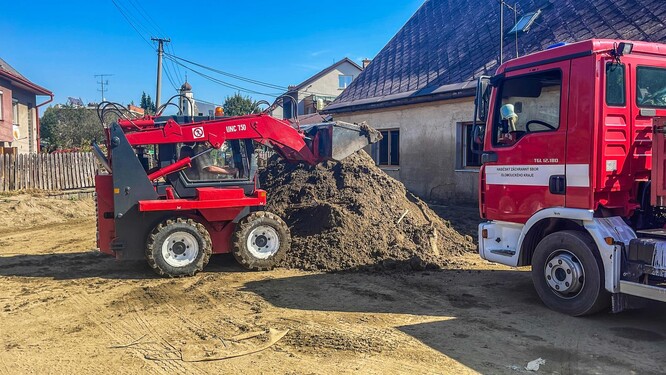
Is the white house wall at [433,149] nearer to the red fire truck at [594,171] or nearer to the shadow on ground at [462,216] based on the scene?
the shadow on ground at [462,216]

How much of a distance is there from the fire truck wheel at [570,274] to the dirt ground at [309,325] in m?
0.20

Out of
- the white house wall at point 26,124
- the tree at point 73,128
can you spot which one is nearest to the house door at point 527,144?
the white house wall at point 26,124

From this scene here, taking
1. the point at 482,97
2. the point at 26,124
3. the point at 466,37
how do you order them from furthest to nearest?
the point at 26,124 → the point at 466,37 → the point at 482,97

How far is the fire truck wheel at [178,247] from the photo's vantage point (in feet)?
25.0

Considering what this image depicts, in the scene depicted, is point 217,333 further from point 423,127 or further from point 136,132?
point 423,127

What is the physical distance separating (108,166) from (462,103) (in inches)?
354

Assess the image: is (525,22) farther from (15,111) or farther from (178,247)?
(15,111)

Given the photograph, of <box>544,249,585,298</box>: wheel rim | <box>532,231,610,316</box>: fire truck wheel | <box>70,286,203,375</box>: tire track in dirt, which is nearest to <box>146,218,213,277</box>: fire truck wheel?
<box>70,286,203,375</box>: tire track in dirt

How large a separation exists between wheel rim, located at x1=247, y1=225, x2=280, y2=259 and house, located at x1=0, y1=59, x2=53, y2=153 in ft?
59.9

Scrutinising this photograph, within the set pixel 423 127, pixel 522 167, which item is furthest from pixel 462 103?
pixel 522 167

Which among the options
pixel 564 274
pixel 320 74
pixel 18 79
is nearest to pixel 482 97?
pixel 564 274

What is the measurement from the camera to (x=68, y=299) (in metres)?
6.74

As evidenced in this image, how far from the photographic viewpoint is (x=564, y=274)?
Result: 5.87m

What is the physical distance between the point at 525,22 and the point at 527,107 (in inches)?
352
